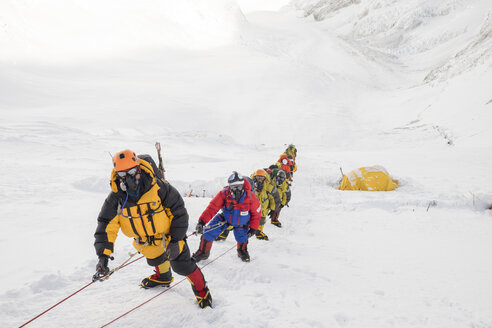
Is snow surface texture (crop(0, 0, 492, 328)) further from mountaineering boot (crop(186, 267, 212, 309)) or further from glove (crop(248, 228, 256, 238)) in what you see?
glove (crop(248, 228, 256, 238))

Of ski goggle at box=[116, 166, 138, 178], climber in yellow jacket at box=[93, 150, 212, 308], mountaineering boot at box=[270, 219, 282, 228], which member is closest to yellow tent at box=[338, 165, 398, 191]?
mountaineering boot at box=[270, 219, 282, 228]

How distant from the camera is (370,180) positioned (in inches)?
450

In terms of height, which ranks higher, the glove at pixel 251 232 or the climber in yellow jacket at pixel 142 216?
the climber in yellow jacket at pixel 142 216

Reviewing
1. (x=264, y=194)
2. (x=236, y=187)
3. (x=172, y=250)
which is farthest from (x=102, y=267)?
(x=264, y=194)

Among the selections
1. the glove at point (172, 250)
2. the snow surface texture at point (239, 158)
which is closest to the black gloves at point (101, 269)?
the glove at point (172, 250)

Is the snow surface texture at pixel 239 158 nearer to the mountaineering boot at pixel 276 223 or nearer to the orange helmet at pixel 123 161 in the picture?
the mountaineering boot at pixel 276 223

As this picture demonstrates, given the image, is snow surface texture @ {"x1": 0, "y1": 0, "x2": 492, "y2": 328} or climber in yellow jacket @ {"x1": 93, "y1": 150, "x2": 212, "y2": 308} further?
snow surface texture @ {"x1": 0, "y1": 0, "x2": 492, "y2": 328}

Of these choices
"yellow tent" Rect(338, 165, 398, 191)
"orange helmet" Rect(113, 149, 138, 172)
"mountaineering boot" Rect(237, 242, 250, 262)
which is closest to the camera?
"orange helmet" Rect(113, 149, 138, 172)

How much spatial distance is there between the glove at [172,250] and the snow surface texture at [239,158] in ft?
2.78

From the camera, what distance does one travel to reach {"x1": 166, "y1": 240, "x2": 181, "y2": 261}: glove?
333cm

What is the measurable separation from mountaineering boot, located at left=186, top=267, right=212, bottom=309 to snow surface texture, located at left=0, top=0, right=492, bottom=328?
0.15 meters

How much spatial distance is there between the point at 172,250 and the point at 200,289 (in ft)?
2.65

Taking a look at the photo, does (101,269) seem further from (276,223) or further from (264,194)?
(276,223)

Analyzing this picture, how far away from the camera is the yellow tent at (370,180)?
1123 cm
